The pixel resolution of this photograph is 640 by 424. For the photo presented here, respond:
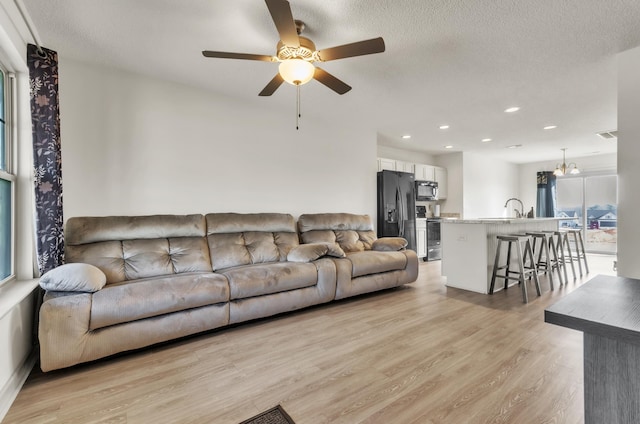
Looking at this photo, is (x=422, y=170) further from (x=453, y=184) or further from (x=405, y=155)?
(x=453, y=184)

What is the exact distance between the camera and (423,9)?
208cm

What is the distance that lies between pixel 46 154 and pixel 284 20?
2.11 meters

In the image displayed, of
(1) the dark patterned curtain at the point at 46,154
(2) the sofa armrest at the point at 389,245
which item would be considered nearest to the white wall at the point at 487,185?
(2) the sofa armrest at the point at 389,245

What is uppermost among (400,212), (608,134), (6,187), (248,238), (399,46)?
(399,46)

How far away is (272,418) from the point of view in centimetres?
153

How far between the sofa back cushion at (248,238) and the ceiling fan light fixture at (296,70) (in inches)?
72.2

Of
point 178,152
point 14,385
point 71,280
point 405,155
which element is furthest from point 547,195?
point 14,385

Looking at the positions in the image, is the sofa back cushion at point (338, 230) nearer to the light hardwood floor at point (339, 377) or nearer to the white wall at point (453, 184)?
the light hardwood floor at point (339, 377)

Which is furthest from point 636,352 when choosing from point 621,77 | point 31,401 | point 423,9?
point 621,77

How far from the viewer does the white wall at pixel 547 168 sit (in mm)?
7098

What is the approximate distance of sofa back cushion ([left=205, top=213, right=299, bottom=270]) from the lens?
3.14 meters

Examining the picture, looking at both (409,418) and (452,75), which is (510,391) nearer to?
(409,418)

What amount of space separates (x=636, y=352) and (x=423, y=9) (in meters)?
2.25

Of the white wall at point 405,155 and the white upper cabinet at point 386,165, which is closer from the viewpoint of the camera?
the white upper cabinet at point 386,165
